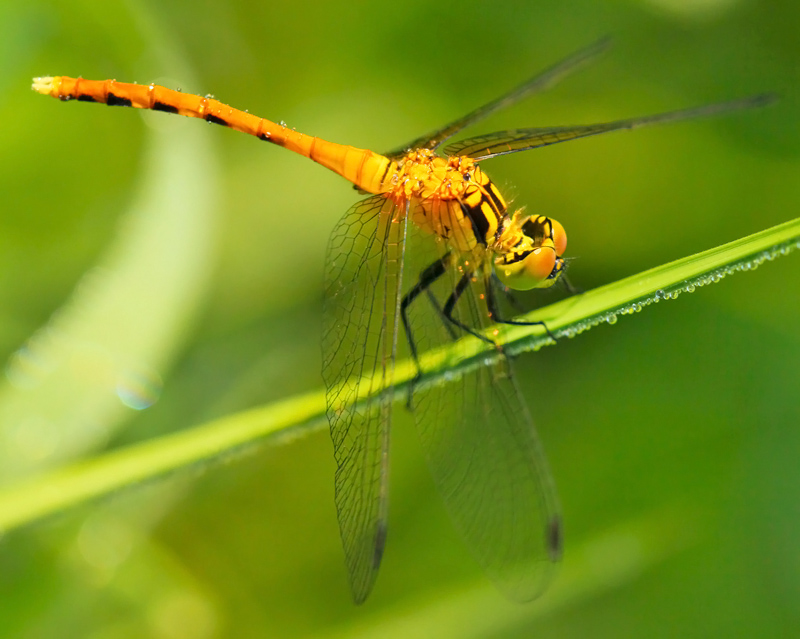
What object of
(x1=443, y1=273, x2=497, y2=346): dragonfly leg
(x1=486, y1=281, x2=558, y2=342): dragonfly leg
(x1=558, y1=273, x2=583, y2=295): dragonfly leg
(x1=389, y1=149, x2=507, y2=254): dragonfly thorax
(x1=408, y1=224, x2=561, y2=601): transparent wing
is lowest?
(x1=408, y1=224, x2=561, y2=601): transparent wing

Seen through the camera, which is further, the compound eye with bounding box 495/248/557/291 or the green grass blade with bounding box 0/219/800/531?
the compound eye with bounding box 495/248/557/291

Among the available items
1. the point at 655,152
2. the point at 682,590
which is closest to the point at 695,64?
the point at 655,152

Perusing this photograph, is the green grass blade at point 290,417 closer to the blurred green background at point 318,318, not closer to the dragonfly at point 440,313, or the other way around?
the dragonfly at point 440,313

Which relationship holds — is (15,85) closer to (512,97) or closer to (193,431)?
(193,431)

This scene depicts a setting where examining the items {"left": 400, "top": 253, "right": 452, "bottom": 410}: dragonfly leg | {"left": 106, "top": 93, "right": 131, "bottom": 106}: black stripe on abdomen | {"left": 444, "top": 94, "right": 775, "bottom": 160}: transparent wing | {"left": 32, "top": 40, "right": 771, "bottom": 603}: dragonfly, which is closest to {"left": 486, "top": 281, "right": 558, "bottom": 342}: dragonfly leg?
{"left": 32, "top": 40, "right": 771, "bottom": 603}: dragonfly

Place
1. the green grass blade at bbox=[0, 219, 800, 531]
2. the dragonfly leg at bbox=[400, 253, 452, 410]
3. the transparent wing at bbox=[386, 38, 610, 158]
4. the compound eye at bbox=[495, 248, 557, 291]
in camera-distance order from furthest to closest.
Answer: the transparent wing at bbox=[386, 38, 610, 158], the dragonfly leg at bbox=[400, 253, 452, 410], the compound eye at bbox=[495, 248, 557, 291], the green grass blade at bbox=[0, 219, 800, 531]

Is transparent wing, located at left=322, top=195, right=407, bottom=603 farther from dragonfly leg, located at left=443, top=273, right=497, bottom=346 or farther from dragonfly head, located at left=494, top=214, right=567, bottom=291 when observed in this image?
dragonfly head, located at left=494, top=214, right=567, bottom=291

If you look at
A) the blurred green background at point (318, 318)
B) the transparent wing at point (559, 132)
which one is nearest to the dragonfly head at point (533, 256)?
the transparent wing at point (559, 132)

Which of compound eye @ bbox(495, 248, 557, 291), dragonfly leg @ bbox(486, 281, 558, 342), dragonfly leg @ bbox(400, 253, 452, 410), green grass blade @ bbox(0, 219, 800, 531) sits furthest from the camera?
dragonfly leg @ bbox(400, 253, 452, 410)

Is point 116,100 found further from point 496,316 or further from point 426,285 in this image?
point 496,316
